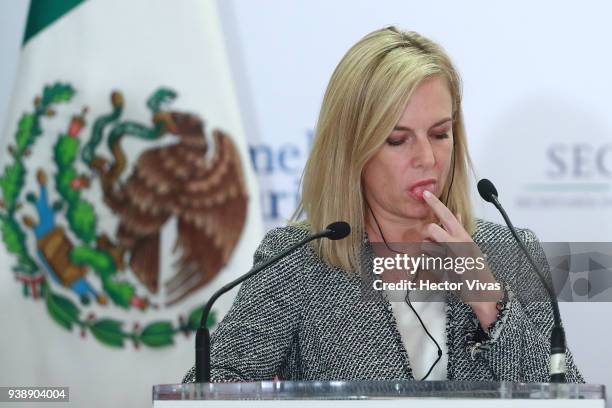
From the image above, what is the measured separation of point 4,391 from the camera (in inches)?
116

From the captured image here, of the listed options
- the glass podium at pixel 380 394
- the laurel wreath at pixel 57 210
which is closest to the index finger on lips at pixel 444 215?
the glass podium at pixel 380 394

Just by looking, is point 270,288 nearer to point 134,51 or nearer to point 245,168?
point 245,168

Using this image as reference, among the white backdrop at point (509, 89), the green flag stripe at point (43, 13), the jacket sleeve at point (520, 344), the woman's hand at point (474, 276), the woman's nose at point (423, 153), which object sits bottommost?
the jacket sleeve at point (520, 344)

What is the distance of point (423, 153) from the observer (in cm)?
223

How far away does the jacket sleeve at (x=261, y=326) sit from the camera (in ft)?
7.14

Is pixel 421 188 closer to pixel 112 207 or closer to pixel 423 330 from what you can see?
pixel 423 330

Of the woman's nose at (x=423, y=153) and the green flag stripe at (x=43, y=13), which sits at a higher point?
the green flag stripe at (x=43, y=13)

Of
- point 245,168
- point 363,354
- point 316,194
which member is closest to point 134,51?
point 245,168

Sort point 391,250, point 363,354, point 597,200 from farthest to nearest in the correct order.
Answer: point 597,200
point 391,250
point 363,354

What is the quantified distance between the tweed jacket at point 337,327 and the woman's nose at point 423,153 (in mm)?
275

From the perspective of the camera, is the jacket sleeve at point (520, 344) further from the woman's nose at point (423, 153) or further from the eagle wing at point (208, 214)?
the eagle wing at point (208, 214)

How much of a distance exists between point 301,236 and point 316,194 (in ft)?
0.36

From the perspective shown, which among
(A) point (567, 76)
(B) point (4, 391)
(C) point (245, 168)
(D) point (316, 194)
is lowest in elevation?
(B) point (4, 391)

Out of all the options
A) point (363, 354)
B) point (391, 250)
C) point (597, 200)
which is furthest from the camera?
point (597, 200)
